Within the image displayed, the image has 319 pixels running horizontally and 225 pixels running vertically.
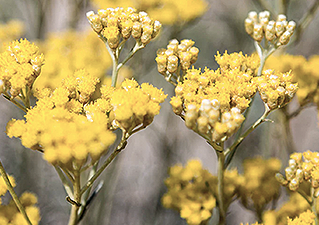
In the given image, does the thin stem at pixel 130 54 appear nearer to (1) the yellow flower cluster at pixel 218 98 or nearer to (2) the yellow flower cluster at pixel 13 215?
(1) the yellow flower cluster at pixel 218 98

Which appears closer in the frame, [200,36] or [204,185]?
[204,185]

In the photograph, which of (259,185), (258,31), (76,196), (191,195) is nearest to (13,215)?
(76,196)

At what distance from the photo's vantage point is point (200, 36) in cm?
251

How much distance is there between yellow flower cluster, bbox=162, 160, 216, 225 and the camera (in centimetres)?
93

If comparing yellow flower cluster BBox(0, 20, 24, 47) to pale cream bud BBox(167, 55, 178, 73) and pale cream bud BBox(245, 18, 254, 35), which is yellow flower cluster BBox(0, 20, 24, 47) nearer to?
pale cream bud BBox(167, 55, 178, 73)

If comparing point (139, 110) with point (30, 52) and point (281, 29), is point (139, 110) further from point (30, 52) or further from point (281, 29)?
point (281, 29)

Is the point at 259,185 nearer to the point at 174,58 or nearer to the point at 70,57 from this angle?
the point at 174,58

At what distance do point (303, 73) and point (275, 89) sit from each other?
411mm

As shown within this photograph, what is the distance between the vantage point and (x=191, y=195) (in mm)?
978

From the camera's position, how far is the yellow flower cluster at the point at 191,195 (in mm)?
930

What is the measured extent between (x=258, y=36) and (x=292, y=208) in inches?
23.5

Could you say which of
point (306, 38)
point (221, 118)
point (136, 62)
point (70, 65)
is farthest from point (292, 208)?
point (306, 38)

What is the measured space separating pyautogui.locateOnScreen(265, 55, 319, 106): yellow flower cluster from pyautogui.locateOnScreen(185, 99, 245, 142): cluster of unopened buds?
52 cm

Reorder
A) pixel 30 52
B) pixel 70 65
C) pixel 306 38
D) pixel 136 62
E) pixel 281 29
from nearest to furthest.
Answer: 1. pixel 30 52
2. pixel 281 29
3. pixel 70 65
4. pixel 136 62
5. pixel 306 38
